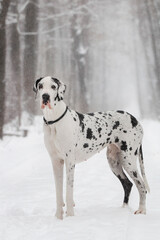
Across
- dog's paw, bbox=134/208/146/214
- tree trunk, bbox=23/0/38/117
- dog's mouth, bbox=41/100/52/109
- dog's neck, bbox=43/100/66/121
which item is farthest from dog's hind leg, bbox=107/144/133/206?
tree trunk, bbox=23/0/38/117

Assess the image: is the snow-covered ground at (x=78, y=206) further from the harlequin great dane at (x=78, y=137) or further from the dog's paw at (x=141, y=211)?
the harlequin great dane at (x=78, y=137)

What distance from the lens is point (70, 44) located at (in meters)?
29.6

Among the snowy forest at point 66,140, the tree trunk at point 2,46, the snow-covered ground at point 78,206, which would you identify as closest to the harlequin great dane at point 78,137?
the snowy forest at point 66,140

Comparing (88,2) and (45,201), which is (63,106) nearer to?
(45,201)

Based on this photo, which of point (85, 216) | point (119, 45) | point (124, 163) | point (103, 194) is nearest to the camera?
point (85, 216)

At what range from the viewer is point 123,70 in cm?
5069

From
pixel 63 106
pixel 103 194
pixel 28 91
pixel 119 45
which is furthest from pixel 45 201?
pixel 119 45

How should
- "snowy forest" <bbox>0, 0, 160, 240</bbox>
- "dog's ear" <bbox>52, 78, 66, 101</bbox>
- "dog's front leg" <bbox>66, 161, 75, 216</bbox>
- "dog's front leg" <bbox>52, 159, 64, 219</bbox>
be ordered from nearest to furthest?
"snowy forest" <bbox>0, 0, 160, 240</bbox> < "dog's ear" <bbox>52, 78, 66, 101</bbox> < "dog's front leg" <bbox>66, 161, 75, 216</bbox> < "dog's front leg" <bbox>52, 159, 64, 219</bbox>

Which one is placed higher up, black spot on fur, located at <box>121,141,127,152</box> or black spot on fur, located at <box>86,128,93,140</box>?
black spot on fur, located at <box>86,128,93,140</box>

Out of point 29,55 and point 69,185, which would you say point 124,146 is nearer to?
point 69,185

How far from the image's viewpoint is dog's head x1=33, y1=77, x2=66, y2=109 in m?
4.78

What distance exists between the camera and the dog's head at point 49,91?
478cm

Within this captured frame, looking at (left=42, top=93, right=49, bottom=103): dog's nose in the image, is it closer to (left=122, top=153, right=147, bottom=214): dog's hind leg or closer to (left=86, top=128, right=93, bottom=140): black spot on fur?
(left=86, top=128, right=93, bottom=140): black spot on fur

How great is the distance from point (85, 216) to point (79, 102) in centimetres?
2192
